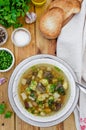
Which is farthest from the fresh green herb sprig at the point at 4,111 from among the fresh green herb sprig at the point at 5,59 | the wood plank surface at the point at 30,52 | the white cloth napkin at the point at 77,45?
the white cloth napkin at the point at 77,45

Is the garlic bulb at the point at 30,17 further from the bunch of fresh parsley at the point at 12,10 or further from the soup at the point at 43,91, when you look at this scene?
the soup at the point at 43,91

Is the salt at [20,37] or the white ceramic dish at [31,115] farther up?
the salt at [20,37]

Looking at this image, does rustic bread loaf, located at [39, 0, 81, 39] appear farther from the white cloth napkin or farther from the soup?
the soup

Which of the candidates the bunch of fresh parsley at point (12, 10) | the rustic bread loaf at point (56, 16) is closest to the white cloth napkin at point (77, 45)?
the rustic bread loaf at point (56, 16)

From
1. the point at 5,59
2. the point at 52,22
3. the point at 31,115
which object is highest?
the point at 52,22

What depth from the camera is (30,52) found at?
238 cm

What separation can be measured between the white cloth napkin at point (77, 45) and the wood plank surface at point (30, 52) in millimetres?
38

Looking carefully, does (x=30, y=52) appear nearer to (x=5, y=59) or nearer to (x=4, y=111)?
(x=5, y=59)

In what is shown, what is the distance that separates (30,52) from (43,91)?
15 cm

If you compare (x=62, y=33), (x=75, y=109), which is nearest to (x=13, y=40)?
(x=62, y=33)

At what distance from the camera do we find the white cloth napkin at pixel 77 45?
2.34m

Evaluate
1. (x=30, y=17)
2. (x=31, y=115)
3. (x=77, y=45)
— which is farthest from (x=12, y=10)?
(x=31, y=115)

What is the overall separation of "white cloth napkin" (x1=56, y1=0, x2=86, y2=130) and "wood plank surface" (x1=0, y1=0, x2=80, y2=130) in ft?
0.12

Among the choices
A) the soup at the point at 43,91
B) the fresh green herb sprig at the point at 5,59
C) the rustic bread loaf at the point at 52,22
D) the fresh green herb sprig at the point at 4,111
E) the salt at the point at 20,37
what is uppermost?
the rustic bread loaf at the point at 52,22
